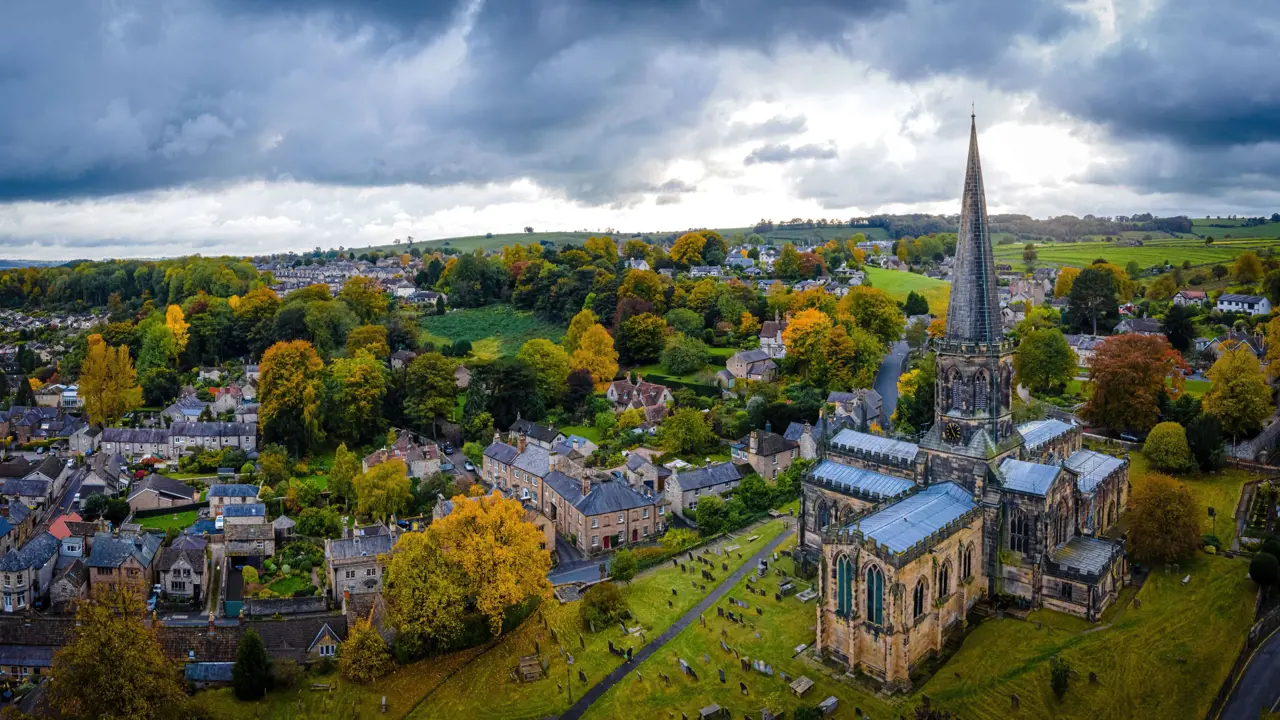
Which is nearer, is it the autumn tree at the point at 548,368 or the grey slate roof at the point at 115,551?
the grey slate roof at the point at 115,551

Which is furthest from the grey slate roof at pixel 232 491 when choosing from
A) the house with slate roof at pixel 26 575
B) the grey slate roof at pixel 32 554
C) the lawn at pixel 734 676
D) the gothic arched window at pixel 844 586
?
the gothic arched window at pixel 844 586

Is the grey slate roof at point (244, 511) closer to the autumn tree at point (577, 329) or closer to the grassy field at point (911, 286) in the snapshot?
the autumn tree at point (577, 329)

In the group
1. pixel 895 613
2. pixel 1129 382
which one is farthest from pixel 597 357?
pixel 895 613

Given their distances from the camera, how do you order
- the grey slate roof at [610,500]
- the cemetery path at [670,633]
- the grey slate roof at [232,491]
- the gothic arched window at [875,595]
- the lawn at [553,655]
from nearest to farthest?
the gothic arched window at [875,595] → the cemetery path at [670,633] → the lawn at [553,655] → the grey slate roof at [610,500] → the grey slate roof at [232,491]

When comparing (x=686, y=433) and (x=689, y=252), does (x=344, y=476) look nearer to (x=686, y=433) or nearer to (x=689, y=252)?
(x=686, y=433)

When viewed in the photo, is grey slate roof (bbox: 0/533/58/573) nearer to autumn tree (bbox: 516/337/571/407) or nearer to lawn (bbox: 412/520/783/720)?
lawn (bbox: 412/520/783/720)

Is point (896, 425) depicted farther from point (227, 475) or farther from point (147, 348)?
point (147, 348)

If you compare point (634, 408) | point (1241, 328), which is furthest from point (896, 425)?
point (1241, 328)
